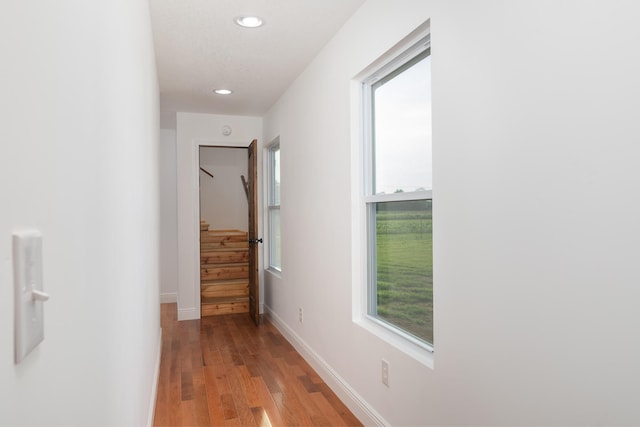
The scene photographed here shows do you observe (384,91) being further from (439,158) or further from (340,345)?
(340,345)

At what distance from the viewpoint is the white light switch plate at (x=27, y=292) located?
0.46 meters

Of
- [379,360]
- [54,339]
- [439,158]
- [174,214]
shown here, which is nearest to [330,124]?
[439,158]

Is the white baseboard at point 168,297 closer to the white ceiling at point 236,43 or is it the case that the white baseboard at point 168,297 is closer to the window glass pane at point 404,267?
the white ceiling at point 236,43

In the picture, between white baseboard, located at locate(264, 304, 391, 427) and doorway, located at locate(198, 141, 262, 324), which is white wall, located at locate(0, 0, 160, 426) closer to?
white baseboard, located at locate(264, 304, 391, 427)

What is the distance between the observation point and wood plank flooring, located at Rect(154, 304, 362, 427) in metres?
2.77

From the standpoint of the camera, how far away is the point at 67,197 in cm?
69

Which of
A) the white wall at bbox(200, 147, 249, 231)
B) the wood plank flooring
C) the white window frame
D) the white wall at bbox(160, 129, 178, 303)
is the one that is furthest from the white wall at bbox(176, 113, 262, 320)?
the white window frame

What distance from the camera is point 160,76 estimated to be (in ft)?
13.2

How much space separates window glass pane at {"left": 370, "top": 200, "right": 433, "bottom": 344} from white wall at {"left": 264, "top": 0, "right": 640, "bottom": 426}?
183 mm

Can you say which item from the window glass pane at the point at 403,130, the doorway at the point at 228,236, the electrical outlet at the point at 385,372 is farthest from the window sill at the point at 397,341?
the doorway at the point at 228,236

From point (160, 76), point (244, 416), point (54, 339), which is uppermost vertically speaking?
point (160, 76)

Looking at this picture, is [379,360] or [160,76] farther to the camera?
[160,76]

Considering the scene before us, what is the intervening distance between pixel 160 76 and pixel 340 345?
275 cm

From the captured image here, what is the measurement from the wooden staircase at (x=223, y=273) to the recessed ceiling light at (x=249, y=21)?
3508 mm
